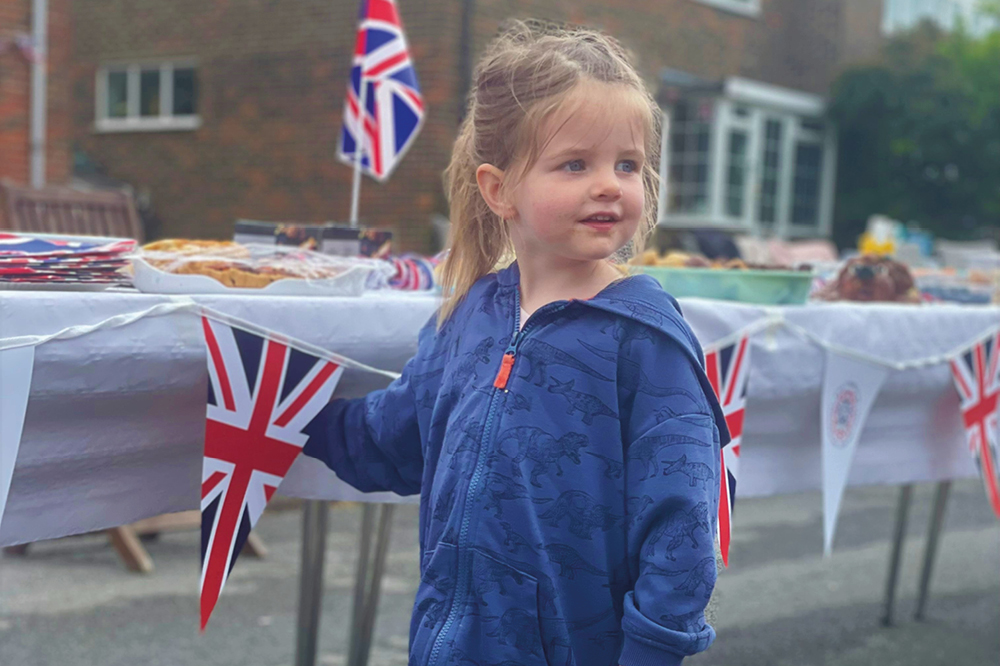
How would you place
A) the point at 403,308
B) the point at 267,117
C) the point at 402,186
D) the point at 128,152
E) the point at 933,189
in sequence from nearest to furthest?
the point at 403,308, the point at 402,186, the point at 267,117, the point at 128,152, the point at 933,189

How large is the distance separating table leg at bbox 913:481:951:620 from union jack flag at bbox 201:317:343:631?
314 centimetres

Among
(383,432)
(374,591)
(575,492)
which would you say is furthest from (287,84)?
(575,492)

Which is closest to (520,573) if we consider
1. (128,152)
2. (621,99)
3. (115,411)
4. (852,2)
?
(621,99)

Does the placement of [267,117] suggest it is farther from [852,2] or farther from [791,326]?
[791,326]

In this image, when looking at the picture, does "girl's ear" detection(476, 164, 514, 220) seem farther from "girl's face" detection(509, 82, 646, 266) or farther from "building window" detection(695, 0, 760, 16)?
"building window" detection(695, 0, 760, 16)

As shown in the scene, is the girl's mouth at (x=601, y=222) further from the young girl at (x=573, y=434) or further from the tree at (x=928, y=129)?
the tree at (x=928, y=129)

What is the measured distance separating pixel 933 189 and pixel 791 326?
14.9 meters

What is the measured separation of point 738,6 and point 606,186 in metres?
15.4

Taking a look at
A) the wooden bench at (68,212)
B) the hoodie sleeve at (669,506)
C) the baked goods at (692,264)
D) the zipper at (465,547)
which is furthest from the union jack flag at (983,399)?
the wooden bench at (68,212)

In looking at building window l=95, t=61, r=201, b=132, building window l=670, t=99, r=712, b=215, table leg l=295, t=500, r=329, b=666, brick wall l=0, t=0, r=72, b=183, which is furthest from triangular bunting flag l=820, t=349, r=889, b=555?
building window l=670, t=99, r=712, b=215

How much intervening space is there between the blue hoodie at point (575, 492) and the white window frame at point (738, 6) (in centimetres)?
1432

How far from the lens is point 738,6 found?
1591 cm

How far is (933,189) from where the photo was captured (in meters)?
16.5

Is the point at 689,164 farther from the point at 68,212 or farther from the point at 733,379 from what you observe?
the point at 733,379
